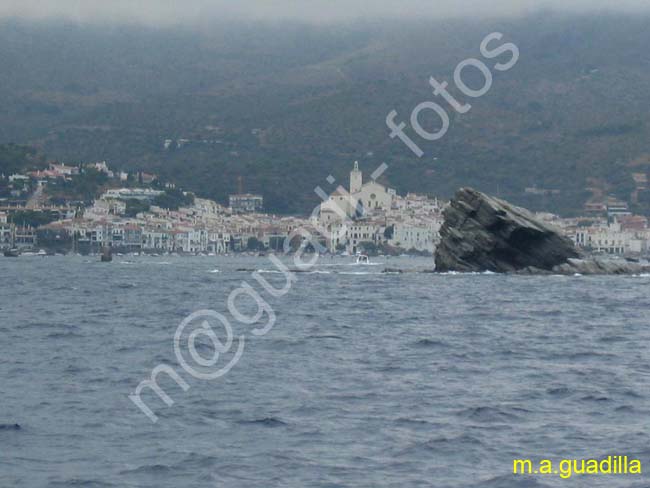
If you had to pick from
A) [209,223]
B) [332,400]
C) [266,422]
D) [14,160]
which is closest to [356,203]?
[209,223]

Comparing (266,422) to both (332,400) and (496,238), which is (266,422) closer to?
(332,400)

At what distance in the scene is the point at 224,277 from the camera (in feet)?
250

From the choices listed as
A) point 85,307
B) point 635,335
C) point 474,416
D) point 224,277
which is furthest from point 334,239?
point 474,416

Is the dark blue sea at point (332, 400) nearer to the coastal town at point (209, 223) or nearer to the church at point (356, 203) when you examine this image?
the coastal town at point (209, 223)

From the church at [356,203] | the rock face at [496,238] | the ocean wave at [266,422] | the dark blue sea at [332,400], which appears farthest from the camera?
the church at [356,203]

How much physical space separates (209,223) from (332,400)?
524 ft

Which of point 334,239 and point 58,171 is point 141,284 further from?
point 58,171

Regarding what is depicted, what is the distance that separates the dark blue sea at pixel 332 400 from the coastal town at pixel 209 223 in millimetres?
116111

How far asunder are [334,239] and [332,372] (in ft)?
457

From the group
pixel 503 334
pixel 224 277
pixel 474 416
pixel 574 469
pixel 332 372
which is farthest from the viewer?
pixel 224 277

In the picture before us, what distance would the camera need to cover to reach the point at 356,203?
188 meters

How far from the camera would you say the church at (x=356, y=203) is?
182 m

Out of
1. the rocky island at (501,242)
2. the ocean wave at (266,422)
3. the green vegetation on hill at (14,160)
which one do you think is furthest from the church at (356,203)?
the ocean wave at (266,422)

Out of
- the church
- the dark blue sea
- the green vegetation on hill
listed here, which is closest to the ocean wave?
the dark blue sea
